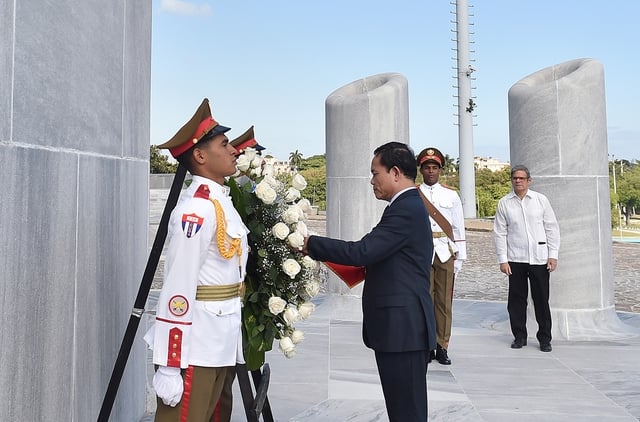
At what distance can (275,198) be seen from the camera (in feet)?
11.1

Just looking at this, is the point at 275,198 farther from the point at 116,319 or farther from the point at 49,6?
the point at 49,6

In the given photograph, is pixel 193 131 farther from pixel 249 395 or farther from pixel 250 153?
pixel 249 395

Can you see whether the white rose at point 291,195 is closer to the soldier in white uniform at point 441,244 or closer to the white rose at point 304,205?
the white rose at point 304,205

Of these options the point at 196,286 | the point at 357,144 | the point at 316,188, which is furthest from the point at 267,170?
the point at 316,188

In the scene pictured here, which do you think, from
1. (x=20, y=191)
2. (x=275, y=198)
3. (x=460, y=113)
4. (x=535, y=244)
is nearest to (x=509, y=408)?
(x=535, y=244)

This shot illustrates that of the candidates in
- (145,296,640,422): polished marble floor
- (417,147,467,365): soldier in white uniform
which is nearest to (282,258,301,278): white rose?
(145,296,640,422): polished marble floor

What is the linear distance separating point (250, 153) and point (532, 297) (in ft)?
14.0

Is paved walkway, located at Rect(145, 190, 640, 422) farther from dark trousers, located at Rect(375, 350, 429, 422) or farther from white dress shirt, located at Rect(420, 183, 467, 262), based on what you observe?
dark trousers, located at Rect(375, 350, 429, 422)

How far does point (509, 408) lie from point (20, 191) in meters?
3.82

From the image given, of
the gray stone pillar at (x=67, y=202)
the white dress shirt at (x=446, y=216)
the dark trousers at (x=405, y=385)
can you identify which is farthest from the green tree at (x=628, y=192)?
the gray stone pillar at (x=67, y=202)

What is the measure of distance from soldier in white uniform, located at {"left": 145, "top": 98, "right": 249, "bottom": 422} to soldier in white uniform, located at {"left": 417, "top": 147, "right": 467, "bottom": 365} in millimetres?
3269

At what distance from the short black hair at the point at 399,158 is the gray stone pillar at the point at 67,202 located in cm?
148

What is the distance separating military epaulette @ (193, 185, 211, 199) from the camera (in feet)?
9.13

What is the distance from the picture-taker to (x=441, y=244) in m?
5.98
